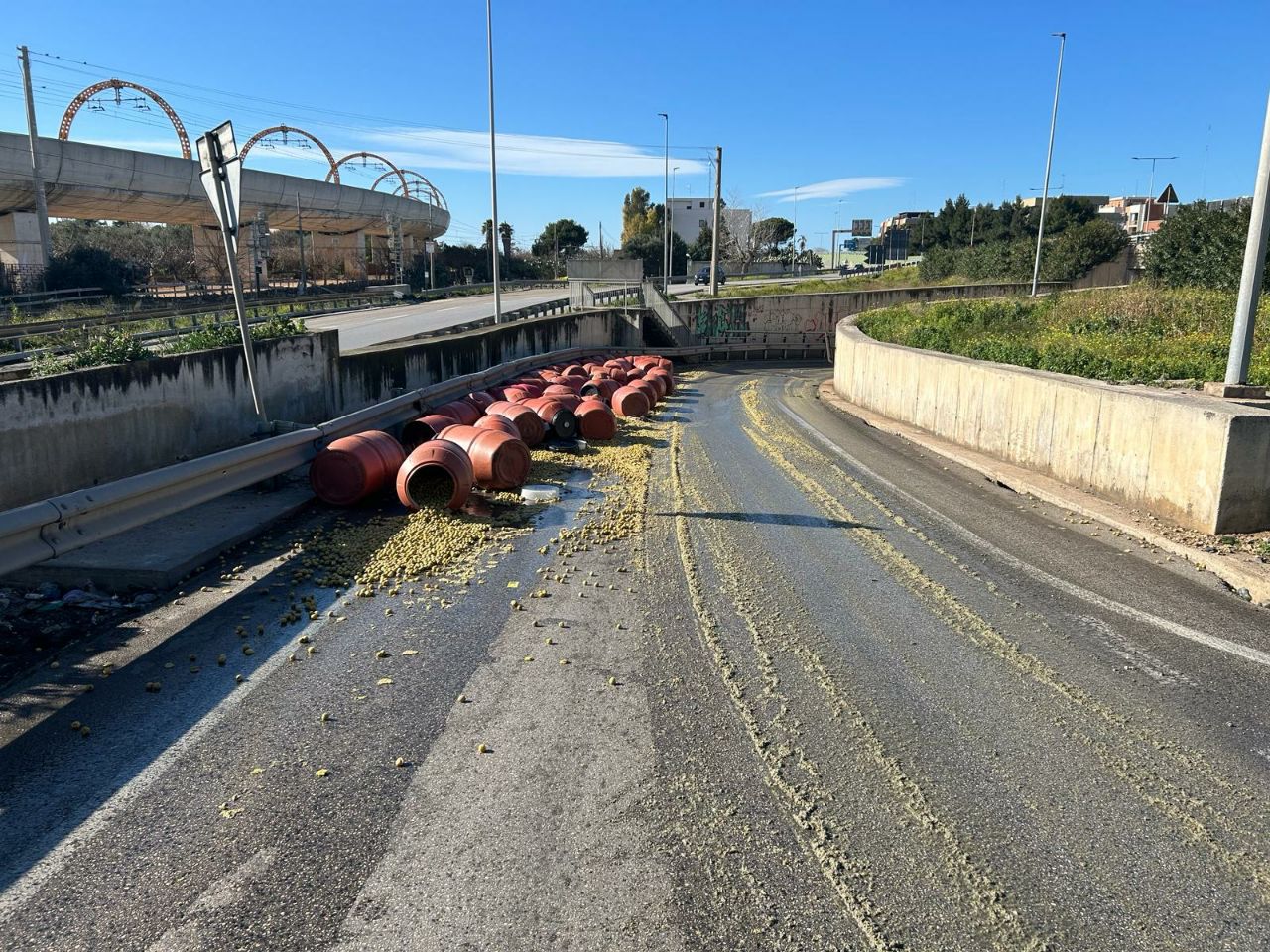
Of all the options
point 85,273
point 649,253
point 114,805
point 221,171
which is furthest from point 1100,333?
point 649,253

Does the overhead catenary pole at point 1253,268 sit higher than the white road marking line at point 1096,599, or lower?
higher

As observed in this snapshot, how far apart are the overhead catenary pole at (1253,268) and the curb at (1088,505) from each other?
2.30m

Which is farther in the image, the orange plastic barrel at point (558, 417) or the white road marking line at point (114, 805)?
the orange plastic barrel at point (558, 417)

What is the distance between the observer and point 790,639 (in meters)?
6.15

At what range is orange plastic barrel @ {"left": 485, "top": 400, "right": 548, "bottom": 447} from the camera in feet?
45.2

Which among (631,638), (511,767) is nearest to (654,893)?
(511,767)

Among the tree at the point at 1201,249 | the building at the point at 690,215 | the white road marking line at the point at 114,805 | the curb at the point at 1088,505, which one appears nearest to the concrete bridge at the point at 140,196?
the curb at the point at 1088,505

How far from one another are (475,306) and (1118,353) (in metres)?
36.5

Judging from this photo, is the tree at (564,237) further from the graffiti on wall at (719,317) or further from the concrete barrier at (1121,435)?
the concrete barrier at (1121,435)

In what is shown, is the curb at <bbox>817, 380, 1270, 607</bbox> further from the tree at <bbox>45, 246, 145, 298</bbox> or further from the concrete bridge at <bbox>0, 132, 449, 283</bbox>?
the concrete bridge at <bbox>0, 132, 449, 283</bbox>

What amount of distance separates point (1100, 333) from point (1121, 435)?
944cm

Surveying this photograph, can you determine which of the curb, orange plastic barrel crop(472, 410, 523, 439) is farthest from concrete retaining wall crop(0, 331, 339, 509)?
the curb

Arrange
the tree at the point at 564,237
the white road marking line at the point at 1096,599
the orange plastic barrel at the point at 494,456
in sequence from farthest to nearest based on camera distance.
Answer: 1. the tree at the point at 564,237
2. the orange plastic barrel at the point at 494,456
3. the white road marking line at the point at 1096,599

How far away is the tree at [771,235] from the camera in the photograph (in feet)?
393
